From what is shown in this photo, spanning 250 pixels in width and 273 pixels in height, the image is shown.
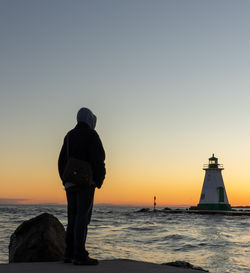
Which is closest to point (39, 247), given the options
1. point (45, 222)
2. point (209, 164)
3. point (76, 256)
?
point (45, 222)

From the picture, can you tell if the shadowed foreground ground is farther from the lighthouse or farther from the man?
the lighthouse

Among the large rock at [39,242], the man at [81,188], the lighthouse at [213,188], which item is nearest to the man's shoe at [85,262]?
the man at [81,188]

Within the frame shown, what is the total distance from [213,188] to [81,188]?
42614 millimetres

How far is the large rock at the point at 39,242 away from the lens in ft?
21.1

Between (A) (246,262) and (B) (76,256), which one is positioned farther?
(A) (246,262)

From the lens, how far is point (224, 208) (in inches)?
1887

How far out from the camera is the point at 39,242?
6523 millimetres

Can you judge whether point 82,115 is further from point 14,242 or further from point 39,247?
point 14,242

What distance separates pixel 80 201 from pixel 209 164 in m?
43.2

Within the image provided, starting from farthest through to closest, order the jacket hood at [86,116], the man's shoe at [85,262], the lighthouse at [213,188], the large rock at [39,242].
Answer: the lighthouse at [213,188], the large rock at [39,242], the jacket hood at [86,116], the man's shoe at [85,262]

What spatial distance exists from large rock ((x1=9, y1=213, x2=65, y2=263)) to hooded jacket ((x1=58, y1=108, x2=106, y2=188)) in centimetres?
243

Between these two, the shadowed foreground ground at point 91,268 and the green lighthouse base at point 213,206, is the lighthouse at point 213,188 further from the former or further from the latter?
the shadowed foreground ground at point 91,268

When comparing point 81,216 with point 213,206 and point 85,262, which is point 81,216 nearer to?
point 85,262

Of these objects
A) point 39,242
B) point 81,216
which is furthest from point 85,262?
point 39,242
